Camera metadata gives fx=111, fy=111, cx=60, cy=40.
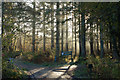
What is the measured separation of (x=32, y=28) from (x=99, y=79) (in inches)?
426

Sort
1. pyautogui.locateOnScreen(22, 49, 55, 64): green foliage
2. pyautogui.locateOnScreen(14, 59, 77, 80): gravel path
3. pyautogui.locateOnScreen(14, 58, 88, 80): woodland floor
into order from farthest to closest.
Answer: pyautogui.locateOnScreen(22, 49, 55, 64): green foliage, pyautogui.locateOnScreen(14, 59, 77, 80): gravel path, pyautogui.locateOnScreen(14, 58, 88, 80): woodland floor

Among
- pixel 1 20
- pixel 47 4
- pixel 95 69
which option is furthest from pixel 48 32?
pixel 1 20

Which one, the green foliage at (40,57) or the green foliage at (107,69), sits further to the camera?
the green foliage at (40,57)

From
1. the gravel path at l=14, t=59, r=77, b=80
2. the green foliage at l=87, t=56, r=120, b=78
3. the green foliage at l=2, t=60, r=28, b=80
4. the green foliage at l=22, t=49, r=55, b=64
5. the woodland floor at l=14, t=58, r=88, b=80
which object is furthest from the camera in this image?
the green foliage at l=22, t=49, r=55, b=64

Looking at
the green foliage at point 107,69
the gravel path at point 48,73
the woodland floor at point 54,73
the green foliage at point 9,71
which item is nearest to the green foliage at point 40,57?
the gravel path at point 48,73

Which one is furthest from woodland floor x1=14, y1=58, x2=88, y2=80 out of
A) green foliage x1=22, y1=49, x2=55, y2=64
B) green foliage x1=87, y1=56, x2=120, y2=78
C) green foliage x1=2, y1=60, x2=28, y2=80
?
green foliage x1=22, y1=49, x2=55, y2=64

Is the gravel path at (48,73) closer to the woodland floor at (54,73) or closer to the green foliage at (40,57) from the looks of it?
the woodland floor at (54,73)

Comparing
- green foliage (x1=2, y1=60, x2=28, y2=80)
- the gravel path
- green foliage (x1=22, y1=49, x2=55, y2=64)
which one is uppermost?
green foliage (x1=2, y1=60, x2=28, y2=80)

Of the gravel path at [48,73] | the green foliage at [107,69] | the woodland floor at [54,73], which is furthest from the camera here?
the gravel path at [48,73]

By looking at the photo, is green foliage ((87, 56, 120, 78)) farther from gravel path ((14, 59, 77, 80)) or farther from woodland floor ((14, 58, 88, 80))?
gravel path ((14, 59, 77, 80))

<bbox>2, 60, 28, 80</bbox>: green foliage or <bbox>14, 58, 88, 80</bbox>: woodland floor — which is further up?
<bbox>2, 60, 28, 80</bbox>: green foliage

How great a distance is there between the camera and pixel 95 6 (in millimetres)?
5668

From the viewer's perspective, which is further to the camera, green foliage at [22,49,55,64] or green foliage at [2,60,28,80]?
green foliage at [22,49,55,64]

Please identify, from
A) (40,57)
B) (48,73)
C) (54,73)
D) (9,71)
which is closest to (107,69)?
(54,73)
